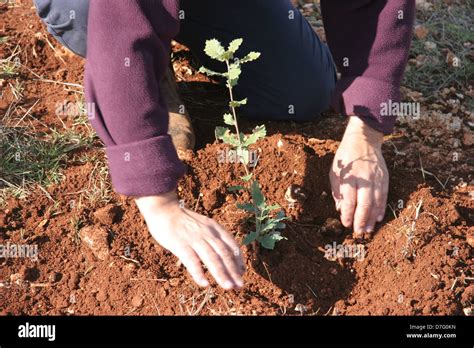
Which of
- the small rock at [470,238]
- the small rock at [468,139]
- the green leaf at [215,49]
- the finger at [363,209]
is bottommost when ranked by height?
the small rock at [470,238]

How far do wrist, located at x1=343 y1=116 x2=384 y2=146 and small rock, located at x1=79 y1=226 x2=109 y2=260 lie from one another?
87 centimetres

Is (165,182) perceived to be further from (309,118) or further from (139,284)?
(309,118)

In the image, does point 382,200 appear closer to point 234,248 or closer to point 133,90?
point 234,248

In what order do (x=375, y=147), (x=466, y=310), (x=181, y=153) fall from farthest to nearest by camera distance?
(x=181, y=153)
(x=375, y=147)
(x=466, y=310)

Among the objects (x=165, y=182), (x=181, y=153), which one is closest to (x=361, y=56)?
(x=181, y=153)

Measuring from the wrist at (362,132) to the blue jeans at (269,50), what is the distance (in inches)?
21.7

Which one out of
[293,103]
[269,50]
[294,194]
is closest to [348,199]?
[294,194]

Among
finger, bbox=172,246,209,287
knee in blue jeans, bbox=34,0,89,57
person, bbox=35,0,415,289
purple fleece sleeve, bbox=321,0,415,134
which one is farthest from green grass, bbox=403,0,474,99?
finger, bbox=172,246,209,287

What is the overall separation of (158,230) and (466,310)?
3.16 feet

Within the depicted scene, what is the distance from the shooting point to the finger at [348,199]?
226 cm

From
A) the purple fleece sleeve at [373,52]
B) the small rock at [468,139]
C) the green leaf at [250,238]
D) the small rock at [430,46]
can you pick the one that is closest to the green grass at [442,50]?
the small rock at [430,46]

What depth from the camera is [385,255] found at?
226 cm

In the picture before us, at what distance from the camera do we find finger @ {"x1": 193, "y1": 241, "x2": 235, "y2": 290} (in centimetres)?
193

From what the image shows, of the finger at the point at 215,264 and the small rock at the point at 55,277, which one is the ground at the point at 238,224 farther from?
the finger at the point at 215,264
